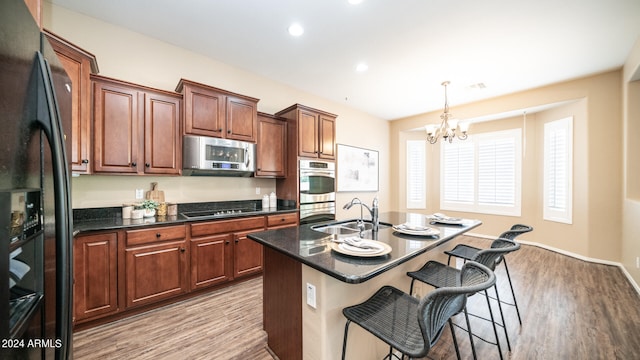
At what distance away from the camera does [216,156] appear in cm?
287

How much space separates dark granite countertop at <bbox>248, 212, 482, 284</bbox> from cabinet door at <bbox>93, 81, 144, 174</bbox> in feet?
5.72

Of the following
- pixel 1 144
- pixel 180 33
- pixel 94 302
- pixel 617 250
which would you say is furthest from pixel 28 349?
pixel 617 250

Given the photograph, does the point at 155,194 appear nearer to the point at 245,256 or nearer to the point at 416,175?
the point at 245,256

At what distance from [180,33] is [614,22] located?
15.4 feet

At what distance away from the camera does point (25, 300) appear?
0.64 meters

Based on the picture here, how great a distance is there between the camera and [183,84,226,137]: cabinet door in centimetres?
267

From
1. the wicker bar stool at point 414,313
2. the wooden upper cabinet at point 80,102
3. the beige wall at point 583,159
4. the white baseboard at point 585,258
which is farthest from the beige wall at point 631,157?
the wooden upper cabinet at point 80,102

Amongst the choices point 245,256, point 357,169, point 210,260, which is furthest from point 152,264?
point 357,169

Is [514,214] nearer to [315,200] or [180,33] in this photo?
[315,200]

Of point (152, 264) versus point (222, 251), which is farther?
point (222, 251)

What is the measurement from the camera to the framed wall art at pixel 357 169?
16.2ft

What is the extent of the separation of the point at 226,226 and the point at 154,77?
1.97 metres

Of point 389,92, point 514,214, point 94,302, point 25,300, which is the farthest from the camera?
point 514,214

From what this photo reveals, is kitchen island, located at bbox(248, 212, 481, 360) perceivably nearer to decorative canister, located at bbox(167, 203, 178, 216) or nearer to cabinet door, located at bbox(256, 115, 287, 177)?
decorative canister, located at bbox(167, 203, 178, 216)
